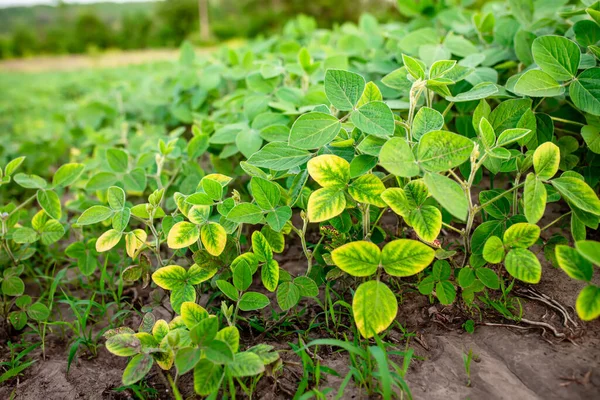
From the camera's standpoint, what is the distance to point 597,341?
1041mm

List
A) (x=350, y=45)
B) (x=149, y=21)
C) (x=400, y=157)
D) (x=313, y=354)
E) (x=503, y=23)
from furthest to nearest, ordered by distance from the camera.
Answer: (x=149, y=21) < (x=350, y=45) < (x=503, y=23) < (x=313, y=354) < (x=400, y=157)

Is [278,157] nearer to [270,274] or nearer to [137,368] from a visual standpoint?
[270,274]

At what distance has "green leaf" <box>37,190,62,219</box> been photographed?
4.79 feet

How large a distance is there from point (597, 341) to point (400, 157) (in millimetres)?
659

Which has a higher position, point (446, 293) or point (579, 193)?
point (579, 193)

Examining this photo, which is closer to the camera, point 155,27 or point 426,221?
point 426,221

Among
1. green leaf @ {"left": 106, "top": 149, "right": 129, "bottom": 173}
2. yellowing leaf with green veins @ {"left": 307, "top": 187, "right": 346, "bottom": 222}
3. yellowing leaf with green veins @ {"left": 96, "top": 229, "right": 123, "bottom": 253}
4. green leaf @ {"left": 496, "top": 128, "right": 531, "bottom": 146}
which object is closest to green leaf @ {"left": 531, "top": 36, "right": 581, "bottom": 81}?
green leaf @ {"left": 496, "top": 128, "right": 531, "bottom": 146}

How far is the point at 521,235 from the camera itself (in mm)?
1033

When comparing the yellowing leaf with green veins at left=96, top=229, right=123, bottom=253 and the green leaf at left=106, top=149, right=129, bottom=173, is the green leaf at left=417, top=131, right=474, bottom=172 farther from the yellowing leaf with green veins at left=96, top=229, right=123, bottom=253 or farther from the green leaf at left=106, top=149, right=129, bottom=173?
the green leaf at left=106, top=149, right=129, bottom=173

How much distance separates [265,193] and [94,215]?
52 cm

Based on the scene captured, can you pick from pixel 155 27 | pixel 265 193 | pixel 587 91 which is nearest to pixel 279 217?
pixel 265 193

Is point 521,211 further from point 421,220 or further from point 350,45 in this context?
point 350,45

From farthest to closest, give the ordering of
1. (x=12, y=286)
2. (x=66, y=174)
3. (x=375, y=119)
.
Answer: (x=66, y=174) → (x=12, y=286) → (x=375, y=119)

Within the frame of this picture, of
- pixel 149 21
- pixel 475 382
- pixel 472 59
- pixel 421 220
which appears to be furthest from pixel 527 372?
pixel 149 21
